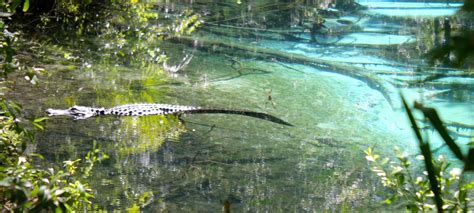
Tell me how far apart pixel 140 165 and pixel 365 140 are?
51.1 inches

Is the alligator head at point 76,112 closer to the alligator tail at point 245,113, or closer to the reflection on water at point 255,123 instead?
the reflection on water at point 255,123

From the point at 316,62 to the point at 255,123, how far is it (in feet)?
5.58

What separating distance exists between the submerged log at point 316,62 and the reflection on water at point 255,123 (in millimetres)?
18

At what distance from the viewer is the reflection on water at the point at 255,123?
9.34ft

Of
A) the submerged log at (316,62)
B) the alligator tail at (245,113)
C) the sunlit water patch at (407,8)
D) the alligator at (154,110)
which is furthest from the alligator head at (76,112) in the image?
the sunlit water patch at (407,8)

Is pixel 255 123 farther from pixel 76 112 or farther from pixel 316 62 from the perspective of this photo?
pixel 316 62

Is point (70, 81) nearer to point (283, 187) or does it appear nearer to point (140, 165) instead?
point (140, 165)

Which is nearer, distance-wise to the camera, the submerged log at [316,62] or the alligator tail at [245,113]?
the alligator tail at [245,113]

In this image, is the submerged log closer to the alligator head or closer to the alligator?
the alligator

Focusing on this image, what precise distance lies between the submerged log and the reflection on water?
0.02 meters

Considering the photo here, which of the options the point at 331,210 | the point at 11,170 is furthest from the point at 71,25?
the point at 11,170

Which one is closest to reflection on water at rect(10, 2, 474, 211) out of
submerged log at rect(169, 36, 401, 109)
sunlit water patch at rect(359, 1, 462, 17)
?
submerged log at rect(169, 36, 401, 109)

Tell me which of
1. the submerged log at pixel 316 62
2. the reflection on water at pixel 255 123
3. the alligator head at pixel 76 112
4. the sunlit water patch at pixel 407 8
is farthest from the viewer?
the sunlit water patch at pixel 407 8

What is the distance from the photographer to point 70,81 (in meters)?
4.75
